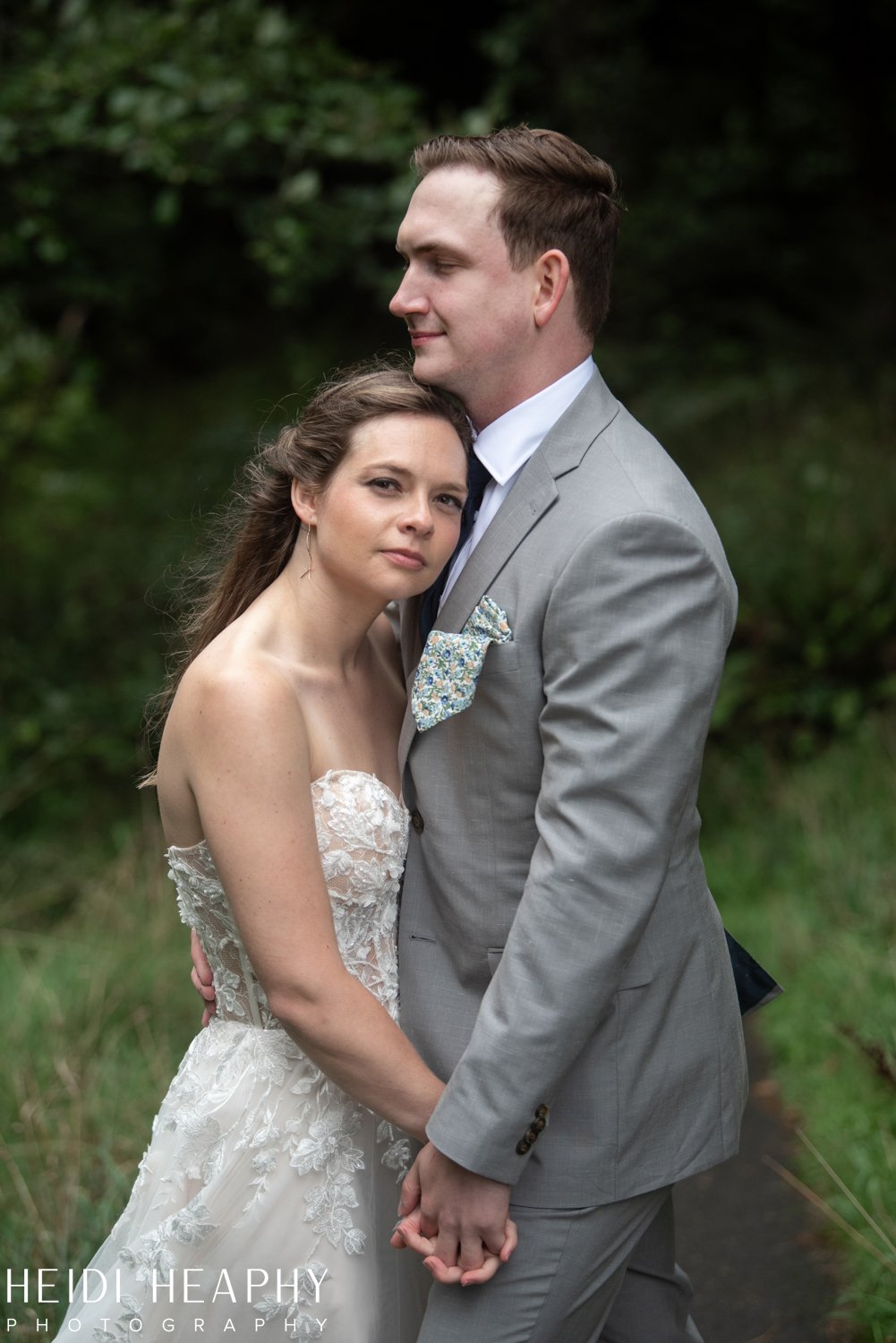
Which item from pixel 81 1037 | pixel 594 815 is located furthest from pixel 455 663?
pixel 81 1037

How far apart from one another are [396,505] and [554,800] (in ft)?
1.92

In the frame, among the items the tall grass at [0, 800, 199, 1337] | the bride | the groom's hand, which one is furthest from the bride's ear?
the tall grass at [0, 800, 199, 1337]

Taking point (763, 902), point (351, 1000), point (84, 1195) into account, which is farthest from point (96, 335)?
point (351, 1000)

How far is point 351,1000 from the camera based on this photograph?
2.19m

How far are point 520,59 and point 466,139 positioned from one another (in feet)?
27.0

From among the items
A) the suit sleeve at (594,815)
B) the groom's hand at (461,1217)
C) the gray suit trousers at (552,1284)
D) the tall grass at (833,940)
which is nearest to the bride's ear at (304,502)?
the suit sleeve at (594,815)

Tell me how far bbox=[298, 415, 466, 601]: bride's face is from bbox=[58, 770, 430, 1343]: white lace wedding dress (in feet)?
1.16

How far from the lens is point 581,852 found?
2.03 m

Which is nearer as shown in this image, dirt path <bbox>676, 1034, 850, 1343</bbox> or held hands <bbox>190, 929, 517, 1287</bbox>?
held hands <bbox>190, 929, 517, 1287</bbox>

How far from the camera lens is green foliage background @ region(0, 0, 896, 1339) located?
5.02 m

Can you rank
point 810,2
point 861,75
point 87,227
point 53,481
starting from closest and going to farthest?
1. point 53,481
2. point 87,227
3. point 810,2
4. point 861,75

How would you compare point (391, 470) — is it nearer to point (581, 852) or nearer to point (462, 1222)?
point (581, 852)

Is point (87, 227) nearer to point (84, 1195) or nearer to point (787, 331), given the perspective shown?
point (787, 331)

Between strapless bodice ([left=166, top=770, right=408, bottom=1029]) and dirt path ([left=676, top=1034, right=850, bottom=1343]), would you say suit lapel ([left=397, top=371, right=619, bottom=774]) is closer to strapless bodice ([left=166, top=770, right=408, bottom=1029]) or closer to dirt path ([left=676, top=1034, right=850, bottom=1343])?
strapless bodice ([left=166, top=770, right=408, bottom=1029])
